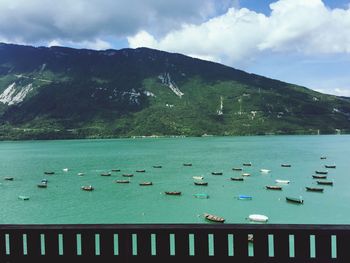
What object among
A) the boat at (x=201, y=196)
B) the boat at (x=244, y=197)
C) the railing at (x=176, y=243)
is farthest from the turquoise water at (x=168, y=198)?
the railing at (x=176, y=243)

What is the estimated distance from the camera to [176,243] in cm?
577

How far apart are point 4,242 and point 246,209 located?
4966 cm

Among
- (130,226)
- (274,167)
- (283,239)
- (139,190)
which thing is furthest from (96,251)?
(274,167)

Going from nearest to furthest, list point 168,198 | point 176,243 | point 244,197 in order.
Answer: point 176,243 < point 244,197 < point 168,198

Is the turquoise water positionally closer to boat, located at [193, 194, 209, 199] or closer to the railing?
boat, located at [193, 194, 209, 199]

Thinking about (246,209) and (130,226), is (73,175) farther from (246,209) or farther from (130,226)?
(130,226)

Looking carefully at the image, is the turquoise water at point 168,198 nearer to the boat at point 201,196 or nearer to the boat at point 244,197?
the boat at point 244,197

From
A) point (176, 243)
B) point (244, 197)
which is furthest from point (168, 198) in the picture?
Answer: point (176, 243)

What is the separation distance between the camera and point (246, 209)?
53188mm

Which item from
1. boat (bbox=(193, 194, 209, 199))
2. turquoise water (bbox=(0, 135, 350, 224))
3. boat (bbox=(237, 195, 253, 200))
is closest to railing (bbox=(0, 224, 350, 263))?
turquoise water (bbox=(0, 135, 350, 224))

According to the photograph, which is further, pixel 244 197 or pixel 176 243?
pixel 244 197

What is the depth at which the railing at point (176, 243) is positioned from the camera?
557cm

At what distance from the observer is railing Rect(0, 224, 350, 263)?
5.57 m

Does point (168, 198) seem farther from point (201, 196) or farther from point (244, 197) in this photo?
point (244, 197)
